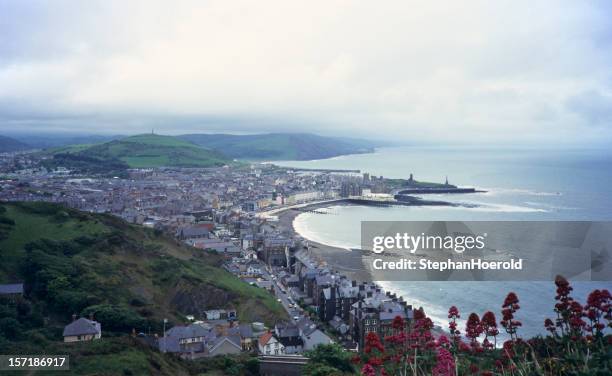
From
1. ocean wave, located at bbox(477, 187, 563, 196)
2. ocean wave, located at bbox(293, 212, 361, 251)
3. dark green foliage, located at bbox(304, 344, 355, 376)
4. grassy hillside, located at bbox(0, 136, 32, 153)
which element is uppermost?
grassy hillside, located at bbox(0, 136, 32, 153)

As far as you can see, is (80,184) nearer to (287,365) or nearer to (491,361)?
(287,365)

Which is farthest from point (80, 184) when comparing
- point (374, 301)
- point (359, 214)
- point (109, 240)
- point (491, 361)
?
point (491, 361)

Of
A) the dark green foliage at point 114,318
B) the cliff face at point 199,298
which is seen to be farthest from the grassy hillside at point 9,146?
the dark green foliage at point 114,318

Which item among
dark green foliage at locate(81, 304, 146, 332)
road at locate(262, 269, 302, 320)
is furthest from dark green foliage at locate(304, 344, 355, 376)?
road at locate(262, 269, 302, 320)

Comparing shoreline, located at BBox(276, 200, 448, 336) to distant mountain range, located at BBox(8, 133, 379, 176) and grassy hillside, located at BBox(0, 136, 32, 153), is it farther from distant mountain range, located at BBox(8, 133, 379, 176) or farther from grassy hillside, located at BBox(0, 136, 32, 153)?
grassy hillside, located at BBox(0, 136, 32, 153)

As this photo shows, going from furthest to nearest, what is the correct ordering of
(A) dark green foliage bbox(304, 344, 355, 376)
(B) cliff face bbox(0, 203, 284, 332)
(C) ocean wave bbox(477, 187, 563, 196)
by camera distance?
(C) ocean wave bbox(477, 187, 563, 196) < (B) cliff face bbox(0, 203, 284, 332) < (A) dark green foliage bbox(304, 344, 355, 376)

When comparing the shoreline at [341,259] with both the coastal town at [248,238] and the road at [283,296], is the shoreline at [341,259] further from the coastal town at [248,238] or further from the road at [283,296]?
the road at [283,296]
